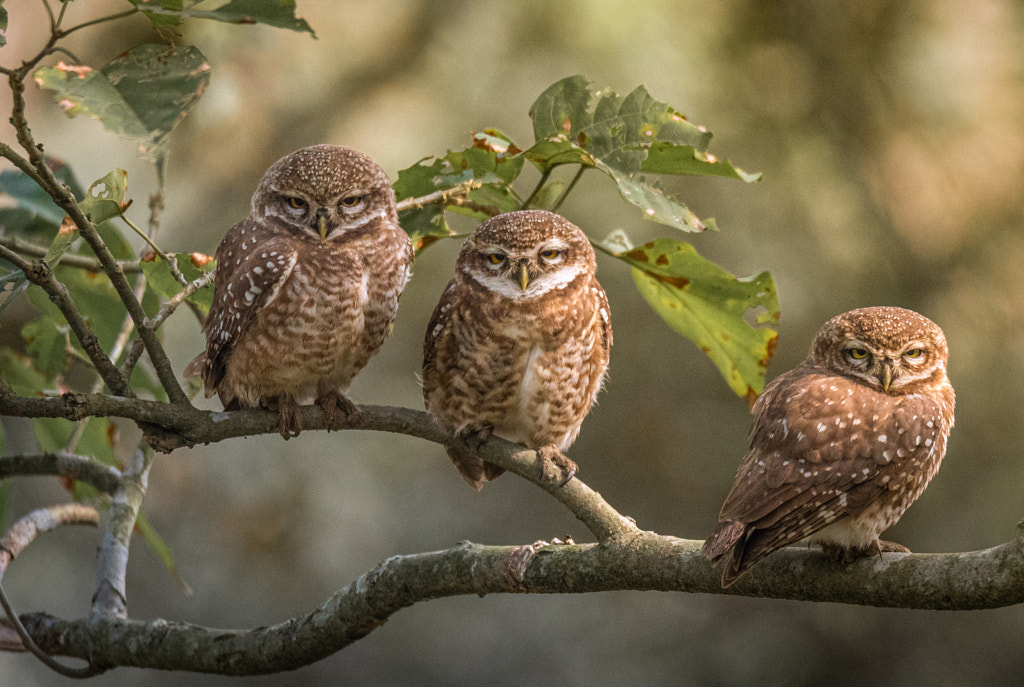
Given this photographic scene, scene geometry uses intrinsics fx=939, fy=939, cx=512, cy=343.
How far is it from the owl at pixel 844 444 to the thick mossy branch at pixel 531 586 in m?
0.06

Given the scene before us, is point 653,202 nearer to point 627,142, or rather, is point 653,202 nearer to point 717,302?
point 627,142

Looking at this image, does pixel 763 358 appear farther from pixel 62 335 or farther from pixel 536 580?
pixel 62 335

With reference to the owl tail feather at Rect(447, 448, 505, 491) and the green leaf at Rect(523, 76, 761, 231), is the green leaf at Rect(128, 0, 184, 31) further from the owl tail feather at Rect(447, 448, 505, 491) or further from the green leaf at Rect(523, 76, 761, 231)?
the owl tail feather at Rect(447, 448, 505, 491)

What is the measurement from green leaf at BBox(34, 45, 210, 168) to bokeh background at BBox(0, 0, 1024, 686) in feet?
9.12

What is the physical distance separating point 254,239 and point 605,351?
833 mm

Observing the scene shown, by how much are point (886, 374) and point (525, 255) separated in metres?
0.75

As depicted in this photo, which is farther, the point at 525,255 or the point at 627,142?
the point at 525,255

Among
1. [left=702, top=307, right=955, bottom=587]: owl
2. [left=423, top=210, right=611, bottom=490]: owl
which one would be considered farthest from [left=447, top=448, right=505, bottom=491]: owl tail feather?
[left=702, top=307, right=955, bottom=587]: owl

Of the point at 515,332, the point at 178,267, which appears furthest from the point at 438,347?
the point at 178,267

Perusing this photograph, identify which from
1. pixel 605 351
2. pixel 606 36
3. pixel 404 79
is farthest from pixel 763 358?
pixel 404 79

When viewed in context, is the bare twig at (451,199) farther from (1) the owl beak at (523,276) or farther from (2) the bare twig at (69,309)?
(2) the bare twig at (69,309)

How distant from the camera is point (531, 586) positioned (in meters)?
1.63

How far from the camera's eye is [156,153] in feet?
5.16

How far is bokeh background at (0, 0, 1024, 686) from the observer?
396 cm
